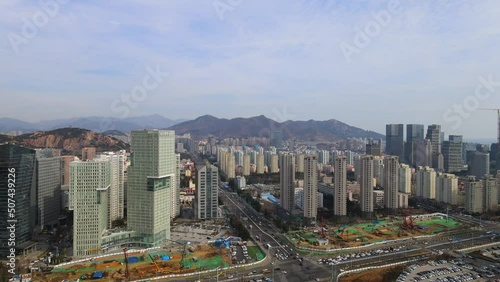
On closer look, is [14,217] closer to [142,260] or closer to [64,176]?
[142,260]

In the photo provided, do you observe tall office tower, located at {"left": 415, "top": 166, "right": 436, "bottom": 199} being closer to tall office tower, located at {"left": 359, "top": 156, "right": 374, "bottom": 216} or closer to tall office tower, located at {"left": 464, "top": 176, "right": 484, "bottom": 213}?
tall office tower, located at {"left": 464, "top": 176, "right": 484, "bottom": 213}

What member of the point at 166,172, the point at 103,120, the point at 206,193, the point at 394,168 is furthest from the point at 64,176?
the point at 103,120

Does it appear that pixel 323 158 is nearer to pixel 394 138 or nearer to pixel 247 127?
pixel 394 138

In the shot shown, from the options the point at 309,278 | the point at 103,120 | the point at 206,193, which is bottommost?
the point at 309,278

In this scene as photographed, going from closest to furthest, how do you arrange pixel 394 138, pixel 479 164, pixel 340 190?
pixel 340 190
pixel 479 164
pixel 394 138

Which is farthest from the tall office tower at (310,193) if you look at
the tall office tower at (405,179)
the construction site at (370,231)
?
the tall office tower at (405,179)

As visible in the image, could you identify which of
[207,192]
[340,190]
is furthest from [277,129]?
[207,192]
